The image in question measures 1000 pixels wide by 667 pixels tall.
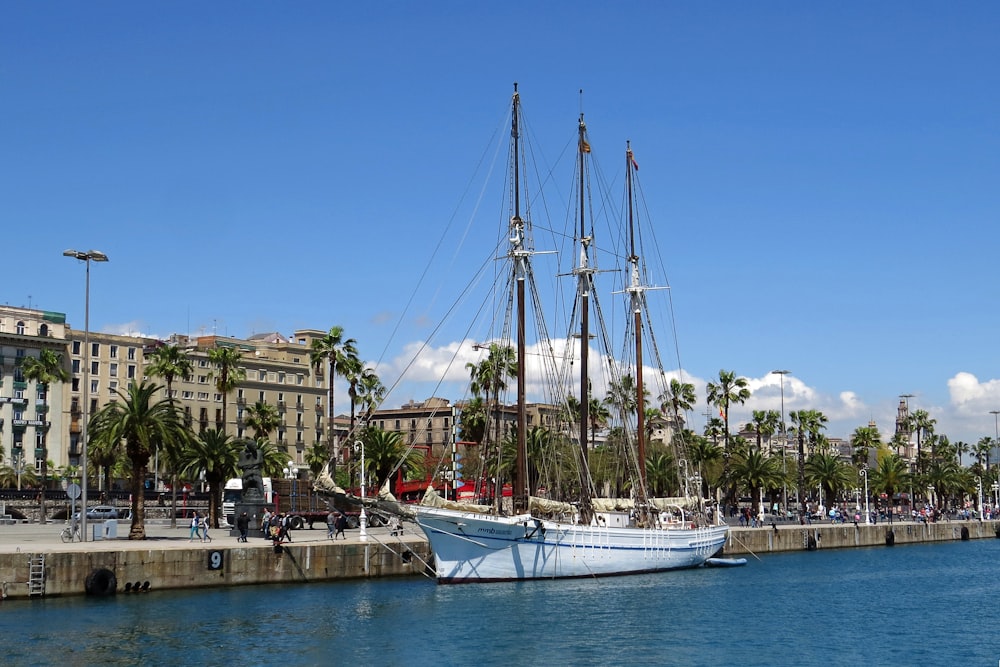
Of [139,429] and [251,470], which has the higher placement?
[139,429]

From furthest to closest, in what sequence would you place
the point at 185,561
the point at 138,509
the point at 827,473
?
the point at 827,473 → the point at 138,509 → the point at 185,561

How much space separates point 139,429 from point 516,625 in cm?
2490

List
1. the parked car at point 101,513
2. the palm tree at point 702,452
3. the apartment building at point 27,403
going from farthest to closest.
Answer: the apartment building at point 27,403 < the palm tree at point 702,452 < the parked car at point 101,513

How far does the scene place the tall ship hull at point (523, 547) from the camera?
62.2m

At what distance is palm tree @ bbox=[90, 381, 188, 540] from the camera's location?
2447 inches

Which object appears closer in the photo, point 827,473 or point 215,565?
point 215,565

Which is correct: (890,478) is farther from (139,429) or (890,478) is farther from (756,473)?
(139,429)

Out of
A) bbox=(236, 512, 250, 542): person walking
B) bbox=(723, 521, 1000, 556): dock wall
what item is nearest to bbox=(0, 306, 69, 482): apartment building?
bbox=(236, 512, 250, 542): person walking

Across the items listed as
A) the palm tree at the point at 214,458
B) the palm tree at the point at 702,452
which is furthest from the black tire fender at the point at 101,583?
the palm tree at the point at 702,452

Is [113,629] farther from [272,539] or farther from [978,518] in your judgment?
[978,518]

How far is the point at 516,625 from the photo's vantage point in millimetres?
48406

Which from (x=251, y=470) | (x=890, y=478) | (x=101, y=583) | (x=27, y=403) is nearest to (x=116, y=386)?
(x=27, y=403)

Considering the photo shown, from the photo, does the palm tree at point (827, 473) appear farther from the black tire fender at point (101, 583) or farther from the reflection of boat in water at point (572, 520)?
the black tire fender at point (101, 583)

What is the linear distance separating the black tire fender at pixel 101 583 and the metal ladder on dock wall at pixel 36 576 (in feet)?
6.27
